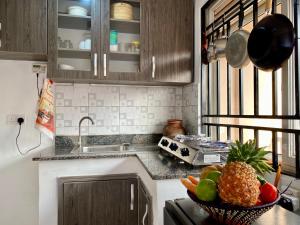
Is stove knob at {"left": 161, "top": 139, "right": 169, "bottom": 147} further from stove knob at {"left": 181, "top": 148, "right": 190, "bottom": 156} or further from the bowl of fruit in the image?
the bowl of fruit

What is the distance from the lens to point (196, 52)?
2.00 m

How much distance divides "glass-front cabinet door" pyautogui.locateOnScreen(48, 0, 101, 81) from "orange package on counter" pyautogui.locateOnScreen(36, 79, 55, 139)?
159 millimetres

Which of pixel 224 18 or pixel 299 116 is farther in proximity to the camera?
pixel 224 18

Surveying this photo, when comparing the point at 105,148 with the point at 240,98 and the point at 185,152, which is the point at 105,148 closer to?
the point at 185,152

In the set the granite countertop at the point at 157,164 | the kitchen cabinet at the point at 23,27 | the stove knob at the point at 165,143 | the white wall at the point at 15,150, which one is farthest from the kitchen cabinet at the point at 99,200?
the kitchen cabinet at the point at 23,27

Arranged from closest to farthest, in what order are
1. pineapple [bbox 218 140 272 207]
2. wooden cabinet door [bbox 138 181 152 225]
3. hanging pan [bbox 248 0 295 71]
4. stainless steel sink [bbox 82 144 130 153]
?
pineapple [bbox 218 140 272 207] < hanging pan [bbox 248 0 295 71] < wooden cabinet door [bbox 138 181 152 225] < stainless steel sink [bbox 82 144 130 153]

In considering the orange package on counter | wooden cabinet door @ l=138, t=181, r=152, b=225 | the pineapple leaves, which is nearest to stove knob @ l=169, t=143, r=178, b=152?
wooden cabinet door @ l=138, t=181, r=152, b=225

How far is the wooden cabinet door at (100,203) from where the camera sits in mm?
1572

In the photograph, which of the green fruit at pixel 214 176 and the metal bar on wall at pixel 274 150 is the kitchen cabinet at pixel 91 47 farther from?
the green fruit at pixel 214 176

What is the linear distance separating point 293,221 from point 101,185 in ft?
4.22

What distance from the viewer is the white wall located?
1.89 meters

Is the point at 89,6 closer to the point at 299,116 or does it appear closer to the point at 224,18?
the point at 224,18

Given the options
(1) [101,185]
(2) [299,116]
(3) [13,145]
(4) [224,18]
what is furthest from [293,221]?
(3) [13,145]

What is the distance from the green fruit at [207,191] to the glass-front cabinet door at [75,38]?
143cm
